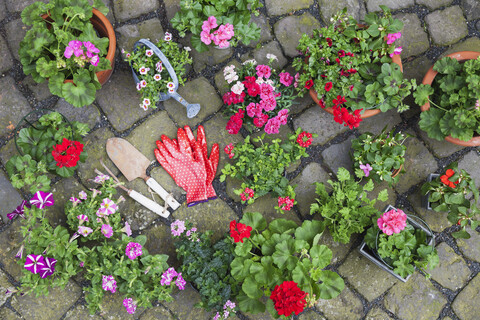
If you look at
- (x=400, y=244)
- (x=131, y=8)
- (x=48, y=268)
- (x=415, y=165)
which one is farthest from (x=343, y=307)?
(x=131, y=8)

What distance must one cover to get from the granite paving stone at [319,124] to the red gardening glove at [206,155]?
68 centimetres

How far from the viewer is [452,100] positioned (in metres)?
2.82

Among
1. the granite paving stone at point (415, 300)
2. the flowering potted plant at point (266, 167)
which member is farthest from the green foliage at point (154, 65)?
the granite paving stone at point (415, 300)

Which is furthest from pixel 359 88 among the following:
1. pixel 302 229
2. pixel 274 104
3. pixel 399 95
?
pixel 302 229

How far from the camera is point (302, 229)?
2781 millimetres

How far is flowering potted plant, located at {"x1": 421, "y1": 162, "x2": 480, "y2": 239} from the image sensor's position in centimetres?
282

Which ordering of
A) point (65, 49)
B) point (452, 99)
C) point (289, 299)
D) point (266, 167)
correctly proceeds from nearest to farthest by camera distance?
1. point (289, 299)
2. point (65, 49)
3. point (452, 99)
4. point (266, 167)

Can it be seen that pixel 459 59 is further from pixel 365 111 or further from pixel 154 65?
pixel 154 65

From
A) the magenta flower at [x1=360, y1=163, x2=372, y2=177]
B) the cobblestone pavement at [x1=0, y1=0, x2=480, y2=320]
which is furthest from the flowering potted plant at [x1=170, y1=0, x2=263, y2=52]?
the magenta flower at [x1=360, y1=163, x2=372, y2=177]

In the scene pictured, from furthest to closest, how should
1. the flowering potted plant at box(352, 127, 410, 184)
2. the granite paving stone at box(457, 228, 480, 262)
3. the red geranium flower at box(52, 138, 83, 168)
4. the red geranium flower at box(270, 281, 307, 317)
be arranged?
the granite paving stone at box(457, 228, 480, 262)
the flowering potted plant at box(352, 127, 410, 184)
the red geranium flower at box(52, 138, 83, 168)
the red geranium flower at box(270, 281, 307, 317)

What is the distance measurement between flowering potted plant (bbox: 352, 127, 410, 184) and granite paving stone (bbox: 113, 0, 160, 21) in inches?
72.9

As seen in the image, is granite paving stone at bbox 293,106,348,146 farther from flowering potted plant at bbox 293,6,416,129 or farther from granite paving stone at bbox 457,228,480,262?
granite paving stone at bbox 457,228,480,262

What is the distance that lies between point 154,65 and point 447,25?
7.58 ft

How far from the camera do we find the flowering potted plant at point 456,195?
2822 millimetres
